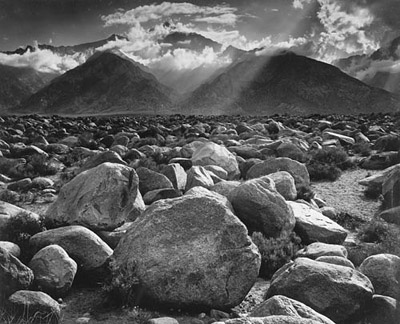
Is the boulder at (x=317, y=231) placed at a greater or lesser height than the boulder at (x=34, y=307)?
lesser

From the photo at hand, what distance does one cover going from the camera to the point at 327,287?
7289 millimetres

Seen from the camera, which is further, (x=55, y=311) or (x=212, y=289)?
(x=212, y=289)

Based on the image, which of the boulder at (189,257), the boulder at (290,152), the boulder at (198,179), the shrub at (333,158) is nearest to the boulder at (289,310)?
the boulder at (189,257)

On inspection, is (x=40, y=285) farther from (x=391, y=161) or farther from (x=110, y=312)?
(x=391, y=161)

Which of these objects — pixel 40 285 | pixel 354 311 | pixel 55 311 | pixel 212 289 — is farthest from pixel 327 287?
pixel 40 285

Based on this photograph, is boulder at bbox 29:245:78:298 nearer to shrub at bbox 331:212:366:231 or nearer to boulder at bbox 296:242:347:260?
boulder at bbox 296:242:347:260

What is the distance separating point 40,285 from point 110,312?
1297 millimetres

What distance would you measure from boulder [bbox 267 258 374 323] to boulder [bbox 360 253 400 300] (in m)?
0.65

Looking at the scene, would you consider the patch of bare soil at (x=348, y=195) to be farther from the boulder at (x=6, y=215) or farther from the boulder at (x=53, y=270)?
the boulder at (x=6, y=215)

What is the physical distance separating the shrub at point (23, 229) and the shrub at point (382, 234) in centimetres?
751

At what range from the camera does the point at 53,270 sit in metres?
8.09

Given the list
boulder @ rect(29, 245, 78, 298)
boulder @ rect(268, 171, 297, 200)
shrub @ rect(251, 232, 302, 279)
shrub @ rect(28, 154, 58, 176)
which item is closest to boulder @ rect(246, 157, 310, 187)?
boulder @ rect(268, 171, 297, 200)

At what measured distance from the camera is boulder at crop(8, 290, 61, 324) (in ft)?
22.1

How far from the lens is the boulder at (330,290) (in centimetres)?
723
